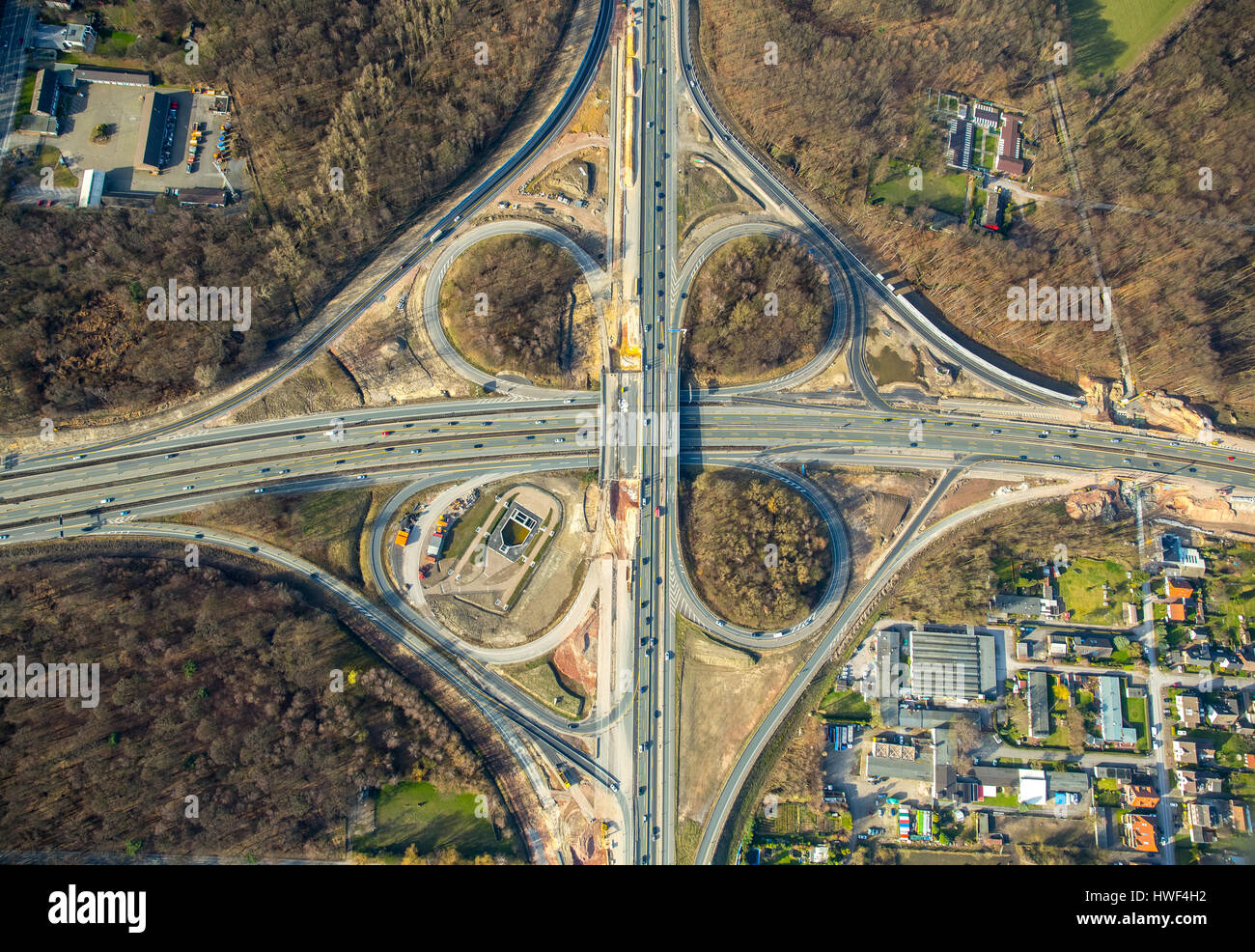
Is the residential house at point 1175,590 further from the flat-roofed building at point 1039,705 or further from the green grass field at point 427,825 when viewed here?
the green grass field at point 427,825

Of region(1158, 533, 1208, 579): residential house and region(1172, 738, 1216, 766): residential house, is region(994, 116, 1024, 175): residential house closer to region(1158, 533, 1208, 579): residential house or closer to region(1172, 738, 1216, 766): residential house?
region(1158, 533, 1208, 579): residential house

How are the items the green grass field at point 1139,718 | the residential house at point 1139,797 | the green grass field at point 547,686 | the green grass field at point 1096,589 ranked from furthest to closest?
the green grass field at point 1096,589 → the green grass field at point 1139,718 → the green grass field at point 547,686 → the residential house at point 1139,797

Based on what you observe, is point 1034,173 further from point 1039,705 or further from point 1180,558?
point 1039,705

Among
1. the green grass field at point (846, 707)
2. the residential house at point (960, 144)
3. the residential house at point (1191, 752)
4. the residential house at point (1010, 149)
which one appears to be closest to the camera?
the residential house at point (1191, 752)

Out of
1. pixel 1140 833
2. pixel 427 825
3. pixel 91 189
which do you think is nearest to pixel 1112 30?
pixel 1140 833

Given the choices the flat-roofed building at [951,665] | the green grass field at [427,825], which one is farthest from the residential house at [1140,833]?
the green grass field at [427,825]
